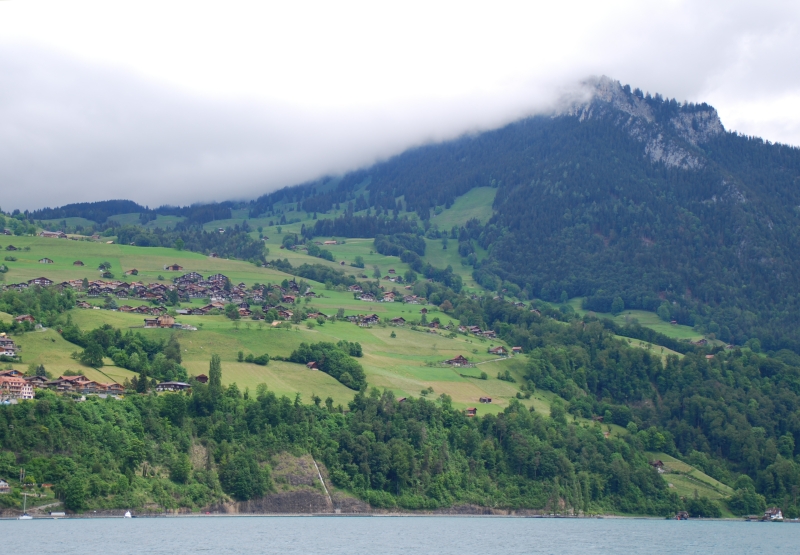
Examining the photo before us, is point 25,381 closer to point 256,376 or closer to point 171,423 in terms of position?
point 171,423

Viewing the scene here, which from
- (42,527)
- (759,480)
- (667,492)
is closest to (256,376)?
(42,527)

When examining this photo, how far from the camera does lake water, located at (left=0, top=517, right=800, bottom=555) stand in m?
88.1

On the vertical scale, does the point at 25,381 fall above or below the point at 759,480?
above

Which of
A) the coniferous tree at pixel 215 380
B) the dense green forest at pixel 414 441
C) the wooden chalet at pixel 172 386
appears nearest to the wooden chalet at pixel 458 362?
the dense green forest at pixel 414 441

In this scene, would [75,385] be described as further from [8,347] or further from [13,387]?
[8,347]

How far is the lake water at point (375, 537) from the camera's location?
289 ft

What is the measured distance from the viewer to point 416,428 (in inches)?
5625

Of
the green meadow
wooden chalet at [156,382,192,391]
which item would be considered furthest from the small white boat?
wooden chalet at [156,382,192,391]

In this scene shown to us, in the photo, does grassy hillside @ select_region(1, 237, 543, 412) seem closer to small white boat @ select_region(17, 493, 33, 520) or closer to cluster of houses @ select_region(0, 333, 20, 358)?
cluster of houses @ select_region(0, 333, 20, 358)

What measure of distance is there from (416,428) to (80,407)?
4552 cm

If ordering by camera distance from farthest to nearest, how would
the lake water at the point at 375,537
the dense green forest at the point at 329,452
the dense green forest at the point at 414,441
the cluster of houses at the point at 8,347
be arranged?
the cluster of houses at the point at 8,347, the dense green forest at the point at 414,441, the dense green forest at the point at 329,452, the lake water at the point at 375,537

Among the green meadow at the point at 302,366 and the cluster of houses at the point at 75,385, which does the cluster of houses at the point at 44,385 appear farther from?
the green meadow at the point at 302,366

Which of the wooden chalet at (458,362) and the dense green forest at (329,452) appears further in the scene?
the wooden chalet at (458,362)

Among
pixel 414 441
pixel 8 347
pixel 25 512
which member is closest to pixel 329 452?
pixel 414 441
